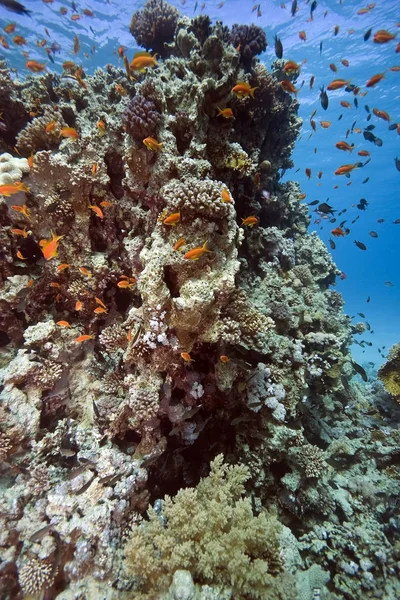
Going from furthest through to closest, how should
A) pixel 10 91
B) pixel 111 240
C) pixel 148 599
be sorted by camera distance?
pixel 10 91 < pixel 111 240 < pixel 148 599

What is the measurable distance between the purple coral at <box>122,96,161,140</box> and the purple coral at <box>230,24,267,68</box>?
3.90 m

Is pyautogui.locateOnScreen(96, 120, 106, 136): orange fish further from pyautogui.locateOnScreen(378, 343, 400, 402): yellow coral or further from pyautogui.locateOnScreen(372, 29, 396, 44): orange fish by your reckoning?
pyautogui.locateOnScreen(378, 343, 400, 402): yellow coral

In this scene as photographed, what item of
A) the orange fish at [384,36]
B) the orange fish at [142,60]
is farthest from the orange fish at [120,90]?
the orange fish at [384,36]

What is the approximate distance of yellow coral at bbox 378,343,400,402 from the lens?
6582 millimetres

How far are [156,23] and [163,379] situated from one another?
34.0 feet

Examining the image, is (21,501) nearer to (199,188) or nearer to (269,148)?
(199,188)

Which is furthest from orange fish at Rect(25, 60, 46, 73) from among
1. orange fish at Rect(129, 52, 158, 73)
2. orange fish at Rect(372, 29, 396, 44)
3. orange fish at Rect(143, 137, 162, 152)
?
orange fish at Rect(372, 29, 396, 44)

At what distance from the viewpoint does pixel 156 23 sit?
843 centimetres

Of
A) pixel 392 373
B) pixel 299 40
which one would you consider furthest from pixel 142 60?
pixel 299 40

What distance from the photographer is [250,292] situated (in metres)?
6.14

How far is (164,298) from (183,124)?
10.2 feet

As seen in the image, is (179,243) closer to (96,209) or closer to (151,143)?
(151,143)

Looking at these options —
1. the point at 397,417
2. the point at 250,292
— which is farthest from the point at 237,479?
the point at 397,417

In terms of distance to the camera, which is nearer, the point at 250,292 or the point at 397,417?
the point at 250,292
